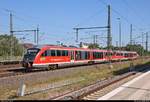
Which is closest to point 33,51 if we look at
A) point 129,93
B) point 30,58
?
point 30,58

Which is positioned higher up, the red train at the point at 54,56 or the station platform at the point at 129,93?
the red train at the point at 54,56

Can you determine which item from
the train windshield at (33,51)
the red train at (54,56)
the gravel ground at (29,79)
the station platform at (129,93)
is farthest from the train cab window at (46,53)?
the station platform at (129,93)

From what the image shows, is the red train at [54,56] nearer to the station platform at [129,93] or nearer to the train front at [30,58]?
the train front at [30,58]

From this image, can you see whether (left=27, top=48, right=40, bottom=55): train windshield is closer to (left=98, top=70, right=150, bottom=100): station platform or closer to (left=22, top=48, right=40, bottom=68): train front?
Answer: (left=22, top=48, right=40, bottom=68): train front

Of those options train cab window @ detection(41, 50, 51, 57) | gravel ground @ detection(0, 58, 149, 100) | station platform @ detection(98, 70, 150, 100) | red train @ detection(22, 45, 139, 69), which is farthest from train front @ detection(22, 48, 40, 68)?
station platform @ detection(98, 70, 150, 100)

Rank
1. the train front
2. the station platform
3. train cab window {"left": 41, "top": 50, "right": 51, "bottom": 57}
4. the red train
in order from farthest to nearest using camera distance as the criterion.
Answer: train cab window {"left": 41, "top": 50, "right": 51, "bottom": 57}
the red train
the train front
the station platform

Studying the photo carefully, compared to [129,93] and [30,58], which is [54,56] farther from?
[129,93]

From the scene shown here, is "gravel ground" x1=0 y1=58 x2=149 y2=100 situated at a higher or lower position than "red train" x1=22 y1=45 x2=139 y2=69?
lower

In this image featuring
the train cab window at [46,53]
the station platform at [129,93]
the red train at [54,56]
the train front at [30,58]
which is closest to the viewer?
the station platform at [129,93]

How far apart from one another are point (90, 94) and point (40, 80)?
10.2 metres

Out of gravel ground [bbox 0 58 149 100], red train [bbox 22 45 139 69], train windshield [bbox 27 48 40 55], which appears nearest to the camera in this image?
gravel ground [bbox 0 58 149 100]

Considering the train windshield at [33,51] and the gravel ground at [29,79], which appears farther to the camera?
the train windshield at [33,51]

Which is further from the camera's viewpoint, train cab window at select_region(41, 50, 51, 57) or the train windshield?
train cab window at select_region(41, 50, 51, 57)

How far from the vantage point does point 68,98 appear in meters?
13.2
